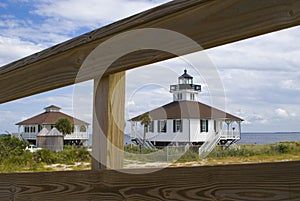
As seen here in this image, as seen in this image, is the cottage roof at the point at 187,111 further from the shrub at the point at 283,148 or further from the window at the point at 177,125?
the shrub at the point at 283,148

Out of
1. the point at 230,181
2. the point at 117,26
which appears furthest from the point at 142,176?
the point at 117,26

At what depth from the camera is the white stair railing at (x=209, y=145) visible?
1.28m

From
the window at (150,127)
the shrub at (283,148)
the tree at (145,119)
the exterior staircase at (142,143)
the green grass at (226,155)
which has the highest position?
the tree at (145,119)

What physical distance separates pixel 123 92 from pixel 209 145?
1.18ft

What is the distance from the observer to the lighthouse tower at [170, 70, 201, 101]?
1.08 metres

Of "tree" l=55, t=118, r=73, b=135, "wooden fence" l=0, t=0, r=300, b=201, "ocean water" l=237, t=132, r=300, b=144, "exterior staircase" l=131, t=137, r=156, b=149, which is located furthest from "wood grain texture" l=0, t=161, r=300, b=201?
"tree" l=55, t=118, r=73, b=135

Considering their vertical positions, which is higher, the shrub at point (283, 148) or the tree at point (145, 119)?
the tree at point (145, 119)

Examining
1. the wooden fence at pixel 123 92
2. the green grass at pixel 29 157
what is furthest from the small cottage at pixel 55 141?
the wooden fence at pixel 123 92

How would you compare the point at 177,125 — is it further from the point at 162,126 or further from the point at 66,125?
the point at 66,125

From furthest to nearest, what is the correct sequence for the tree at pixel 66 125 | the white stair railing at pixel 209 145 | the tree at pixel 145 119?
the tree at pixel 66 125 < the white stair railing at pixel 209 145 < the tree at pixel 145 119

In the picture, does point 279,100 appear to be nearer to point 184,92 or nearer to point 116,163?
point 184,92

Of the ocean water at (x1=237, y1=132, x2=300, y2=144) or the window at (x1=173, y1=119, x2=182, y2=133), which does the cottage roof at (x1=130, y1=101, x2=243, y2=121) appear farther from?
the ocean water at (x1=237, y1=132, x2=300, y2=144)

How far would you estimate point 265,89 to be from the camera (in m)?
1.34

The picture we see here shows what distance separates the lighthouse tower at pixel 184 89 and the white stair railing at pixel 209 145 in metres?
0.20
